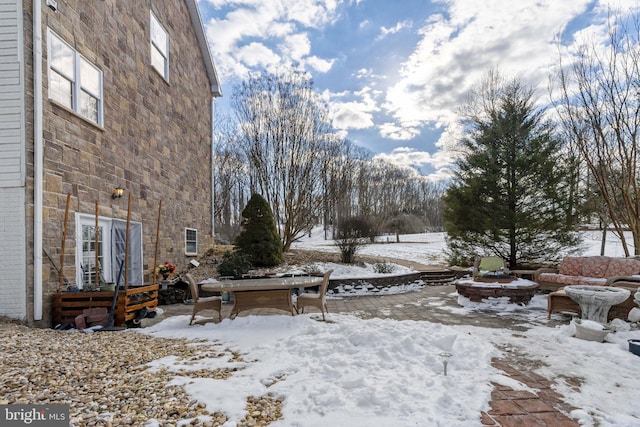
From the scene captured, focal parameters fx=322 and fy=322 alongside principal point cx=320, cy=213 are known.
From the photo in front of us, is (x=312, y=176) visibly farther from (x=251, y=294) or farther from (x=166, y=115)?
(x=251, y=294)

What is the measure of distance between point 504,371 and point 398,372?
111cm

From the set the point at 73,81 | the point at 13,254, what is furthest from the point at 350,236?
the point at 13,254

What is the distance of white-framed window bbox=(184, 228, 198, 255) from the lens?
10.1 metres

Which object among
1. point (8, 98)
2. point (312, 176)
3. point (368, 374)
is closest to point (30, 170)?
point (8, 98)

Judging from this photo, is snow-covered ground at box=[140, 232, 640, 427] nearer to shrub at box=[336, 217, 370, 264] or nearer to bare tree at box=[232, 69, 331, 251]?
shrub at box=[336, 217, 370, 264]

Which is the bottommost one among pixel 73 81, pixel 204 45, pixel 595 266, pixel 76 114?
pixel 595 266

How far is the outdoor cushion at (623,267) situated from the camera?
6.48 m

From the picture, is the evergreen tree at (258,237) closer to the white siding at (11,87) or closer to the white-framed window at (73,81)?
the white-framed window at (73,81)

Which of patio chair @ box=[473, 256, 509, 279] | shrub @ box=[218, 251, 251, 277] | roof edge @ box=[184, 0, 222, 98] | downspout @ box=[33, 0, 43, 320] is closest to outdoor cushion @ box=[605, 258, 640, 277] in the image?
patio chair @ box=[473, 256, 509, 279]

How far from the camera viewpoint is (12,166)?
4691 mm

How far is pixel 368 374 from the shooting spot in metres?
3.03

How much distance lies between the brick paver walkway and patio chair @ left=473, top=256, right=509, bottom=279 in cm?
115

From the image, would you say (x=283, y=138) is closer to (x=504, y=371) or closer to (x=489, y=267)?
(x=489, y=267)

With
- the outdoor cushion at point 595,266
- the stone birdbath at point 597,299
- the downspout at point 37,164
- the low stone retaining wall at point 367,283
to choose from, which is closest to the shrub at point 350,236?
→ the low stone retaining wall at point 367,283
